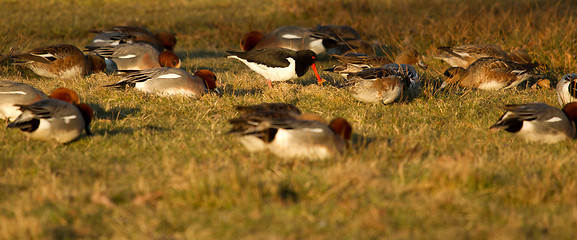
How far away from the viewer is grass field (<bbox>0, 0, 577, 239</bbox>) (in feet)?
10.4

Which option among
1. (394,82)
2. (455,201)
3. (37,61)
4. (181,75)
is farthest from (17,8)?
(455,201)

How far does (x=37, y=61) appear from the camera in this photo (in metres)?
8.48

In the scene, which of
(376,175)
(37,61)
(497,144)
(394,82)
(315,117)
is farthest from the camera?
(37,61)

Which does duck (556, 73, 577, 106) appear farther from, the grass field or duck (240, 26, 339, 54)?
duck (240, 26, 339, 54)

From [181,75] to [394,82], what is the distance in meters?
2.79

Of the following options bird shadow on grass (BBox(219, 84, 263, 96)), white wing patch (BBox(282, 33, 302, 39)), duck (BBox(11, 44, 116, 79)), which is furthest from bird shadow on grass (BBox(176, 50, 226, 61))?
bird shadow on grass (BBox(219, 84, 263, 96))

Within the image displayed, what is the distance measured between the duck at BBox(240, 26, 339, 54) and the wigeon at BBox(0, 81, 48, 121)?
6415 mm

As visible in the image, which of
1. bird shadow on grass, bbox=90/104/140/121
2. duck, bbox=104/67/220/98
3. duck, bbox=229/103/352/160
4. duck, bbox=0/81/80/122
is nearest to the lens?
duck, bbox=229/103/352/160

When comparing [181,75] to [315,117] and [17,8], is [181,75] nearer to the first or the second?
[315,117]

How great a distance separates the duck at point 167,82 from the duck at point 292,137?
2728mm

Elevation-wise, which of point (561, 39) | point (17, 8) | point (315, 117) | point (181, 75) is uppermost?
point (561, 39)

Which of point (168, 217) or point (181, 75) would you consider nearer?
point (168, 217)

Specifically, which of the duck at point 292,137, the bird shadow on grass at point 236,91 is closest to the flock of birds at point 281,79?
the duck at point 292,137

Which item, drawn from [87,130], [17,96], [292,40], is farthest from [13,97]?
[292,40]
